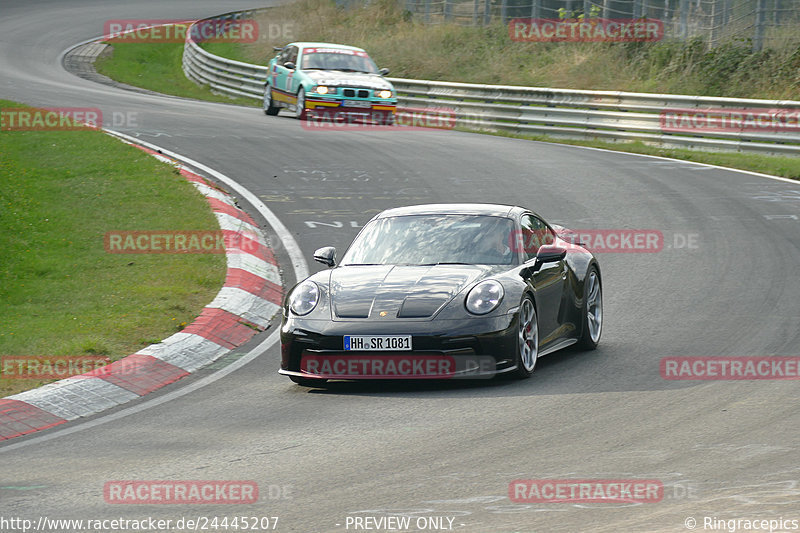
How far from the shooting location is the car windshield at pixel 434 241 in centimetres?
980

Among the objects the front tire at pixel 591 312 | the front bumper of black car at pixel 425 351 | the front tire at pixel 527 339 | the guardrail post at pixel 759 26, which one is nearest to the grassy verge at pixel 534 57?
the guardrail post at pixel 759 26

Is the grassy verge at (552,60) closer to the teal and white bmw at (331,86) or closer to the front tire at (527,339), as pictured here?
the teal and white bmw at (331,86)

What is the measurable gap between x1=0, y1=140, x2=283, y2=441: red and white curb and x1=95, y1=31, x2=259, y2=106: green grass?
75.8 feet

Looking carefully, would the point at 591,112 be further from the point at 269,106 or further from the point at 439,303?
the point at 439,303

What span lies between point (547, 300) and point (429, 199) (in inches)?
306

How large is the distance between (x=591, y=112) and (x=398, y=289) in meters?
17.5

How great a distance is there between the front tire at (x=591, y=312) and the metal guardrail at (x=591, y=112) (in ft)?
41.1

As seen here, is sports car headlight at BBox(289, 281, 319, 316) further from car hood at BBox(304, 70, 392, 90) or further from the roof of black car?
car hood at BBox(304, 70, 392, 90)

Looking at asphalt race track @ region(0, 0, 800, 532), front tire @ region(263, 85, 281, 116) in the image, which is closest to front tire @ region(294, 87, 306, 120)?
front tire @ region(263, 85, 281, 116)

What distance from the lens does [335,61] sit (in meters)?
28.7

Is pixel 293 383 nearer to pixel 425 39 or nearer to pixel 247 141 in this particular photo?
pixel 247 141

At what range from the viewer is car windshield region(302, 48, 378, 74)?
28.4m

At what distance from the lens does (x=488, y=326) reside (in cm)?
880

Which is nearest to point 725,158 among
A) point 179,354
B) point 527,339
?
point 527,339
